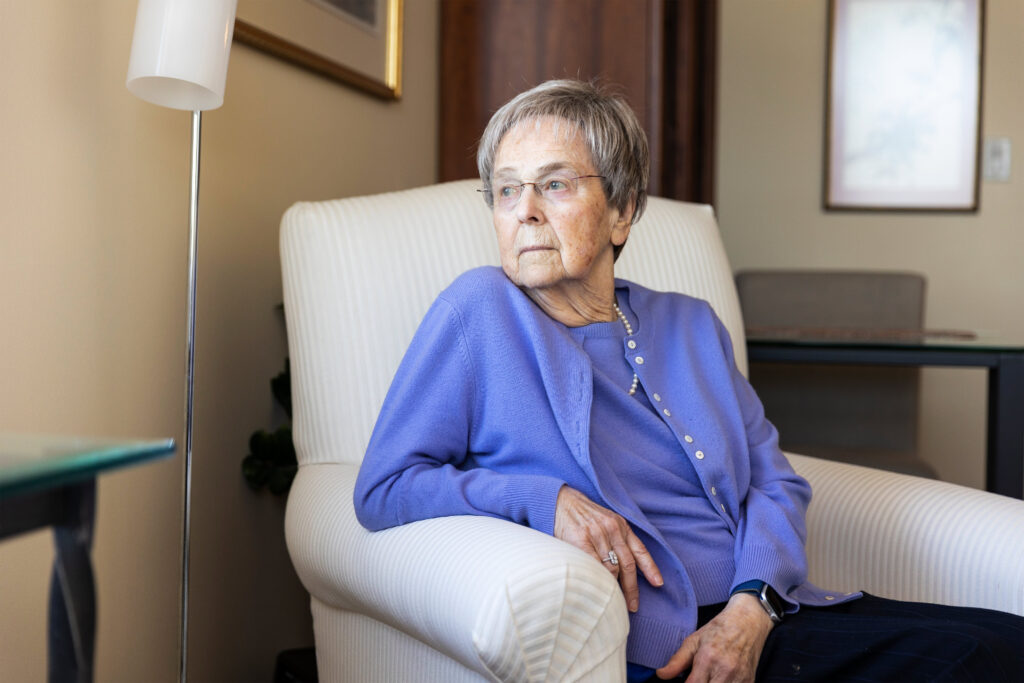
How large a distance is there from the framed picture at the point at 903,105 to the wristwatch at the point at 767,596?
261cm

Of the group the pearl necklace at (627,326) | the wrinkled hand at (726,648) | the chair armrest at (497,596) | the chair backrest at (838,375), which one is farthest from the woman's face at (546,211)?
the chair backrest at (838,375)

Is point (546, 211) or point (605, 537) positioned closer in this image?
point (605, 537)

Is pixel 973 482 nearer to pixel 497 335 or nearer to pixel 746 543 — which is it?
pixel 746 543

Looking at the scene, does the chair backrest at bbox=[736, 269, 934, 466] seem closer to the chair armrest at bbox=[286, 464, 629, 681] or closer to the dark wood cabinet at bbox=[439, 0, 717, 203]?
the dark wood cabinet at bbox=[439, 0, 717, 203]

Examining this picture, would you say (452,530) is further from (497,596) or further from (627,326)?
(627,326)

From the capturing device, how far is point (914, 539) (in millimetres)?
1401

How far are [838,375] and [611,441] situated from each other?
1.71 meters

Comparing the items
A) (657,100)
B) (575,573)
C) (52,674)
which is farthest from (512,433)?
(657,100)

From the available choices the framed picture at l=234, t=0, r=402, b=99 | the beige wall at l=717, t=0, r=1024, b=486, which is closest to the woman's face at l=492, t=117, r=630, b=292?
the framed picture at l=234, t=0, r=402, b=99

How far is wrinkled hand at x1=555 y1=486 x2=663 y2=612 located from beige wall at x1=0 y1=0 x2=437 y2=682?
72 centimetres

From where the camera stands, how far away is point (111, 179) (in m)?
1.45

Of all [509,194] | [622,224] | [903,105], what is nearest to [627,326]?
[622,224]

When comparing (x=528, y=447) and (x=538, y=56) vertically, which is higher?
(x=538, y=56)

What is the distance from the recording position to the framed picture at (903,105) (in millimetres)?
3510
